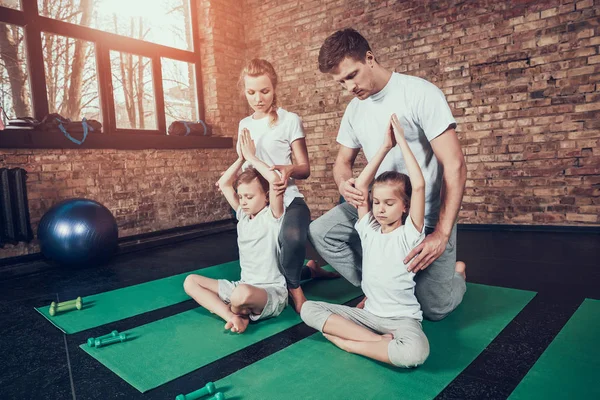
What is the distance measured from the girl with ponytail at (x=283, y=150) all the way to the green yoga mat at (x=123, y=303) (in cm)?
86

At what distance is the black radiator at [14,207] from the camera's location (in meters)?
3.62

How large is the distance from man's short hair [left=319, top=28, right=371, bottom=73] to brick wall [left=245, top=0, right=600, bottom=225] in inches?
Answer: 118

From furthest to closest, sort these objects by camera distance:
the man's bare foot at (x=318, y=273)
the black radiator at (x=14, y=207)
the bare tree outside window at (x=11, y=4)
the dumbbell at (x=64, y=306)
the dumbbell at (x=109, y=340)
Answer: the bare tree outside window at (x=11, y=4)
the black radiator at (x=14, y=207)
the man's bare foot at (x=318, y=273)
the dumbbell at (x=64, y=306)
the dumbbell at (x=109, y=340)

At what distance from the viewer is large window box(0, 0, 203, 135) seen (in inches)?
160

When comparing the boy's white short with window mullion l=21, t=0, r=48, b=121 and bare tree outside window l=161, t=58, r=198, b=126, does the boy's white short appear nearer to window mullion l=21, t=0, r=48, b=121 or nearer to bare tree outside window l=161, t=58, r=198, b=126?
window mullion l=21, t=0, r=48, b=121

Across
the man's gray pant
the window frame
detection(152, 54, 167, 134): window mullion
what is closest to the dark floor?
the man's gray pant

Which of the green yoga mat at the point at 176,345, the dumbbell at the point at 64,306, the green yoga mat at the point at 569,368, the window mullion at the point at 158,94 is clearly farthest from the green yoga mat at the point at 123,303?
the window mullion at the point at 158,94

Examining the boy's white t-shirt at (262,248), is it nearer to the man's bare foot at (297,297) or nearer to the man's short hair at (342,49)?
the man's bare foot at (297,297)

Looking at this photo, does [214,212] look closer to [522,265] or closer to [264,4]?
[264,4]

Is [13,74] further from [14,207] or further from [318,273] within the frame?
[318,273]

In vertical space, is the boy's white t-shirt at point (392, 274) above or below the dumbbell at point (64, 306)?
Result: above

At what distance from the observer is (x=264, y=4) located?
5.89 metres

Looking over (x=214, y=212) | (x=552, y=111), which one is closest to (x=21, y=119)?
(x=214, y=212)

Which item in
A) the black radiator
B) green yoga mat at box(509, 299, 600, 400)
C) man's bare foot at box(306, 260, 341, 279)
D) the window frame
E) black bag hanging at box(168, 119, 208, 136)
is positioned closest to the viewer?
green yoga mat at box(509, 299, 600, 400)
